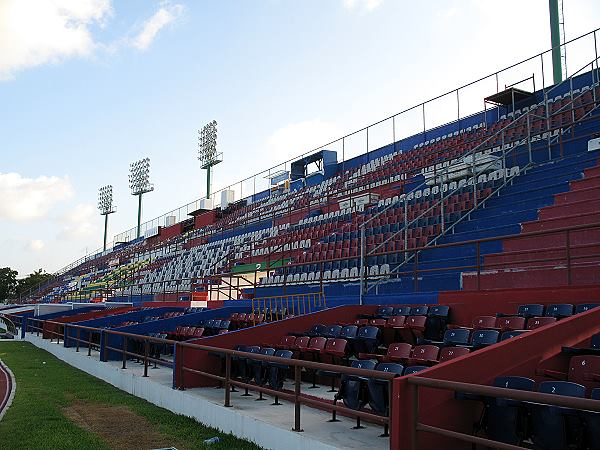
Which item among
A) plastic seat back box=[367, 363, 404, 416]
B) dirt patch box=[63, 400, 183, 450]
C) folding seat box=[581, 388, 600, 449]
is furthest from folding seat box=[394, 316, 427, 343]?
folding seat box=[581, 388, 600, 449]

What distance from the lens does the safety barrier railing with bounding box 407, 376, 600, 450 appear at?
→ 3.46 m

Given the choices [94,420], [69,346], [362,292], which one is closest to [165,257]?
[69,346]

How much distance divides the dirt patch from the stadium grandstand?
70 cm

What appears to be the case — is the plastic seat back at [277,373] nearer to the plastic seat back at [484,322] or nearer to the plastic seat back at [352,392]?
the plastic seat back at [352,392]

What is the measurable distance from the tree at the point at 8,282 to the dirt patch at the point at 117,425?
241ft

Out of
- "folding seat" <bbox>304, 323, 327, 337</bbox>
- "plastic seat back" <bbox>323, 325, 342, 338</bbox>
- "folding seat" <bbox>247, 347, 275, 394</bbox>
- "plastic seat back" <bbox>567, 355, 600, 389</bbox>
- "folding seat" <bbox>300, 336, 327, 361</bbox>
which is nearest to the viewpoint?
"plastic seat back" <bbox>567, 355, 600, 389</bbox>

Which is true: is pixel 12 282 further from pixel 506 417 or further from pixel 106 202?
pixel 506 417

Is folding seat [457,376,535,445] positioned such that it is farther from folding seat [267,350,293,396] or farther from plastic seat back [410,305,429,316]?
plastic seat back [410,305,429,316]

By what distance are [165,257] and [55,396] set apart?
29222 millimetres

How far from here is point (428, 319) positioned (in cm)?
919

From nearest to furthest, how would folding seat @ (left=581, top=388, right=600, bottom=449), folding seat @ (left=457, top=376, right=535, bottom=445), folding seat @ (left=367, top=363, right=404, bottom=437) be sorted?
folding seat @ (left=581, top=388, right=600, bottom=449)
folding seat @ (left=457, top=376, right=535, bottom=445)
folding seat @ (left=367, top=363, right=404, bottom=437)

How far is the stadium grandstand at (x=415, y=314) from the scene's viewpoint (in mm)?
5258

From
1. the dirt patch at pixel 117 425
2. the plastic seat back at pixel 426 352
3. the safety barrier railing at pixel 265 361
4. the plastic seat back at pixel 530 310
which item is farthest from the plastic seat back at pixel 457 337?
the dirt patch at pixel 117 425

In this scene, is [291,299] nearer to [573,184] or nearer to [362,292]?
[362,292]
